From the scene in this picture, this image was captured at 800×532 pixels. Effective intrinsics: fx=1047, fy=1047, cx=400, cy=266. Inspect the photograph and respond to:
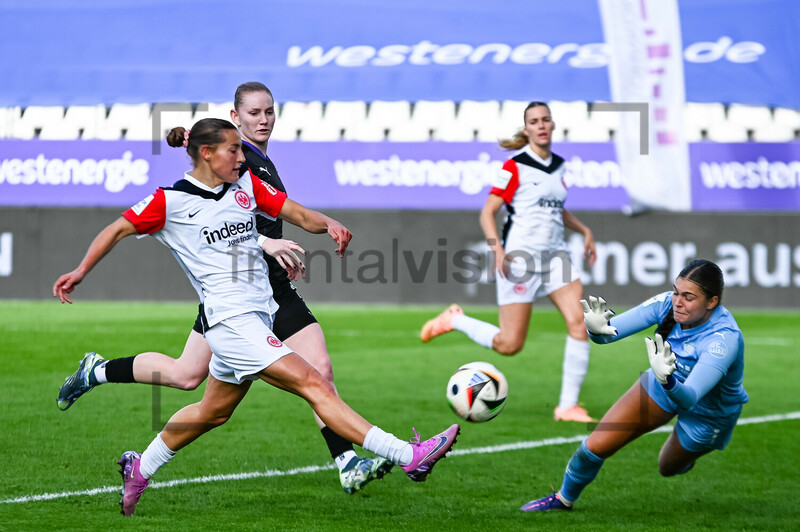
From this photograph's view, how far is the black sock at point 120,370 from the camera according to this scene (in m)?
5.88

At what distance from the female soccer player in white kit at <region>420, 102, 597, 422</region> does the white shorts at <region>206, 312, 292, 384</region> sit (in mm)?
3648

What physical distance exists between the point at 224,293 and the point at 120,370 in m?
1.33

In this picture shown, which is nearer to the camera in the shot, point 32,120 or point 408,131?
point 32,120

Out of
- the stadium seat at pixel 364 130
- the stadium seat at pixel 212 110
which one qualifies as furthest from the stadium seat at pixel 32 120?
the stadium seat at pixel 364 130

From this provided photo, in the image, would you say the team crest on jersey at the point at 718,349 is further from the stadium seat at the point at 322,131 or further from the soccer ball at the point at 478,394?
the stadium seat at the point at 322,131

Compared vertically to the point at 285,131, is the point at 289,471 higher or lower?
lower

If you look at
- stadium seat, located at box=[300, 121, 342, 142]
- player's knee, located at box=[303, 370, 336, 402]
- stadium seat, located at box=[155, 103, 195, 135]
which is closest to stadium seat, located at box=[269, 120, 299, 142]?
stadium seat, located at box=[300, 121, 342, 142]

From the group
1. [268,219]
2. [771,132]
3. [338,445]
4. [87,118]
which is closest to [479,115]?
[771,132]

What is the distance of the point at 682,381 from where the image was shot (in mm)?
5133

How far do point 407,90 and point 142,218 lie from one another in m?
11.2

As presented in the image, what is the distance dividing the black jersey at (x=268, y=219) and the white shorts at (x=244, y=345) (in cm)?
101

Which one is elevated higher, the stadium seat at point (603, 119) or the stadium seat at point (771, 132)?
the stadium seat at point (603, 119)

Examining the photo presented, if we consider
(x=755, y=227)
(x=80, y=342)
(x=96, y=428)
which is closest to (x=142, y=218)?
(x=96, y=428)

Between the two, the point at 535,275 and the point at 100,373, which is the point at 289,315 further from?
the point at 535,275
